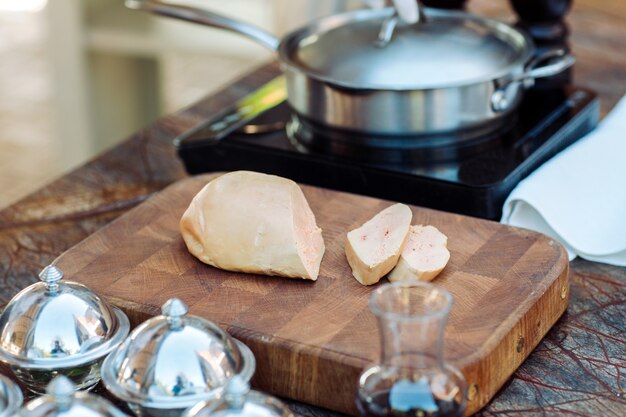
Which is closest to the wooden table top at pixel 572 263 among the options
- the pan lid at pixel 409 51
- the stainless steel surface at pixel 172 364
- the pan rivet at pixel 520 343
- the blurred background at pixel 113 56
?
the pan rivet at pixel 520 343

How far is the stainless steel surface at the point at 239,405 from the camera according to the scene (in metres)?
0.63

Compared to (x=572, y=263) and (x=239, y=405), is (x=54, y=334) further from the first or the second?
(x=572, y=263)

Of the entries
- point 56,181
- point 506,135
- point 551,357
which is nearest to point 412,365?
point 551,357

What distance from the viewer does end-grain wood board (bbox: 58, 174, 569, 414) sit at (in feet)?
2.63

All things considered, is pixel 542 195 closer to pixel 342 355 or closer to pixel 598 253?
pixel 598 253

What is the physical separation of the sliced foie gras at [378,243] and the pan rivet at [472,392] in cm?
15

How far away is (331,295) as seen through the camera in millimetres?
881

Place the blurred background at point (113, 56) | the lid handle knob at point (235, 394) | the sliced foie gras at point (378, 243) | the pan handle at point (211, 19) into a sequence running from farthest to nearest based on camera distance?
the blurred background at point (113, 56) < the pan handle at point (211, 19) < the sliced foie gras at point (378, 243) < the lid handle knob at point (235, 394)

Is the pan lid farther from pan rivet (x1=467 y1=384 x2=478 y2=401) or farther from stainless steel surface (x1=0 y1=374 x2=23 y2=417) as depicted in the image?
stainless steel surface (x1=0 y1=374 x2=23 y2=417)

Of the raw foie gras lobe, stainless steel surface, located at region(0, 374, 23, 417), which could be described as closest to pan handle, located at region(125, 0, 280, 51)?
the raw foie gras lobe

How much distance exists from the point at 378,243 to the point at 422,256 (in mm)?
42

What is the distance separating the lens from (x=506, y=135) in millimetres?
1160

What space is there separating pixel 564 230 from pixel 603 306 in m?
0.11

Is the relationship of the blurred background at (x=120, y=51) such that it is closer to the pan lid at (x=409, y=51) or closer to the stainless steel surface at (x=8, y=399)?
the pan lid at (x=409, y=51)
